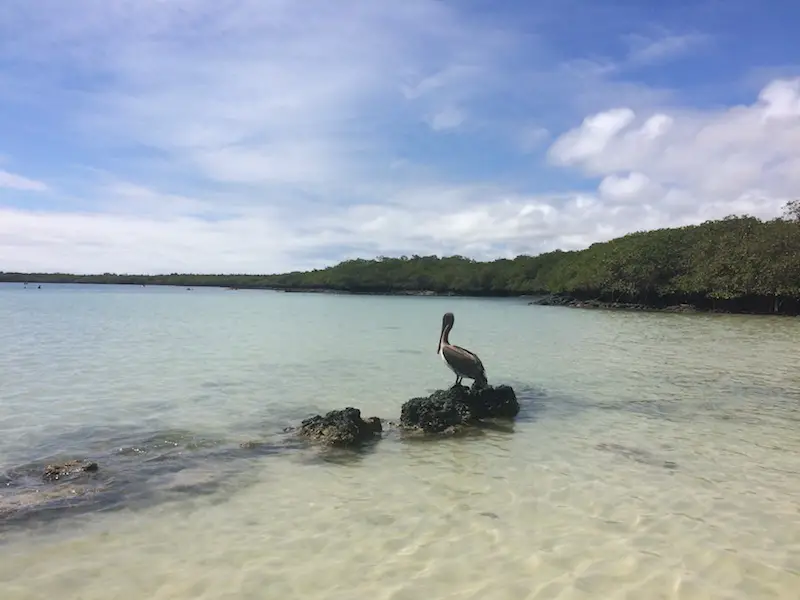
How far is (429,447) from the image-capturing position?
799cm

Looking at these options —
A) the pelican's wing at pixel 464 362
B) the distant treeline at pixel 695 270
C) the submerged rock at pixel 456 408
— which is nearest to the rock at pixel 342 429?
the submerged rock at pixel 456 408

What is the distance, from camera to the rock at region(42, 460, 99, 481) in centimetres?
649

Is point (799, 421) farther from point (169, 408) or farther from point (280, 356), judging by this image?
point (280, 356)

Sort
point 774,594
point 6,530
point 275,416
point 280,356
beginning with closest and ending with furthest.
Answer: point 774,594 < point 6,530 < point 275,416 < point 280,356

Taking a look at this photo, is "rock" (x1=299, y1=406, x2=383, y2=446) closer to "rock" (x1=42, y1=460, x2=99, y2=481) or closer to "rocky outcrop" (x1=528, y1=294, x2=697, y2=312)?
"rock" (x1=42, y1=460, x2=99, y2=481)

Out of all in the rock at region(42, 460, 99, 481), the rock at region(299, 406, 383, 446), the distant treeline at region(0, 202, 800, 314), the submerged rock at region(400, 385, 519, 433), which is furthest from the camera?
the distant treeline at region(0, 202, 800, 314)

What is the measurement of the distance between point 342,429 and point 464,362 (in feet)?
8.64

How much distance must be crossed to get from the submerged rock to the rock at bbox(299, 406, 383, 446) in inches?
23.9

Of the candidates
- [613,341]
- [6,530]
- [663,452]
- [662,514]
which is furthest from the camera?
[613,341]

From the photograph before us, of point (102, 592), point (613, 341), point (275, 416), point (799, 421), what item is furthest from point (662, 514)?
point (613, 341)

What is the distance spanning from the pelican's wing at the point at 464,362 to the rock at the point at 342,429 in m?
1.84

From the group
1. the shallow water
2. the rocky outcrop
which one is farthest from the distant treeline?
the shallow water

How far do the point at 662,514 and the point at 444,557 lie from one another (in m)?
2.29

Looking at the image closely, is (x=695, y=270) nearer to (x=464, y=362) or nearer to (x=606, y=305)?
(x=606, y=305)
